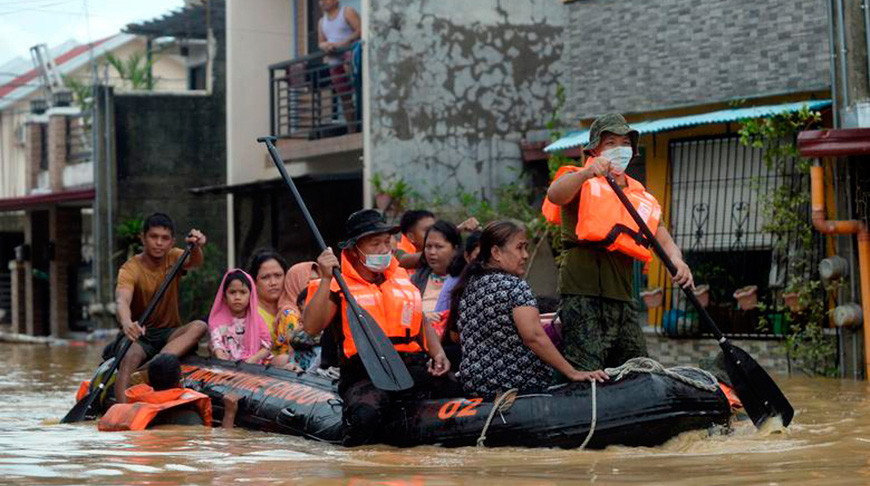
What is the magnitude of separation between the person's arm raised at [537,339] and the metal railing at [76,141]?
73.8ft

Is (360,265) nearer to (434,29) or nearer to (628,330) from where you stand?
(628,330)

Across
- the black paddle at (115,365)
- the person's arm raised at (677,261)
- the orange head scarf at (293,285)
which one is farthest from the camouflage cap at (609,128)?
the black paddle at (115,365)

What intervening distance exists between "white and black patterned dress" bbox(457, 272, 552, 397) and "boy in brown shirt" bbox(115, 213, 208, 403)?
128 inches

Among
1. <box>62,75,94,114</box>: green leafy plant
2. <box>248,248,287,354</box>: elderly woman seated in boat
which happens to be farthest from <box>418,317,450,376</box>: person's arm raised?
<box>62,75,94,114</box>: green leafy plant

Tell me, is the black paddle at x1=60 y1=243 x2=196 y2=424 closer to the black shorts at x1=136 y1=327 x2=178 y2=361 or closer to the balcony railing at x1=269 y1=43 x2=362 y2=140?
the black shorts at x1=136 y1=327 x2=178 y2=361

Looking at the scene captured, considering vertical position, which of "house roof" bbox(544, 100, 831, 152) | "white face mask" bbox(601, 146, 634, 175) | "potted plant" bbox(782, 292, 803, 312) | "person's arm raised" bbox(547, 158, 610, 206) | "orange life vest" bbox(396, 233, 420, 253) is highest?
"house roof" bbox(544, 100, 831, 152)

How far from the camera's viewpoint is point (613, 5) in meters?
15.3

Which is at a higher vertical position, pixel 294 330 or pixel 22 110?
pixel 22 110

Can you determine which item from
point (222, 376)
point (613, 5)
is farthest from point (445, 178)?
point (222, 376)

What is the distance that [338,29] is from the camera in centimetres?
1870

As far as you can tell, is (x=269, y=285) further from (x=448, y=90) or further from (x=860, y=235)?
(x=448, y=90)

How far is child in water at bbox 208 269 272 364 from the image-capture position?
35.3ft

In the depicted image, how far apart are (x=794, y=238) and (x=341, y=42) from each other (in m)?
7.41

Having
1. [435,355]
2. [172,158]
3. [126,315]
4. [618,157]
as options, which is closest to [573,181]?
[618,157]
